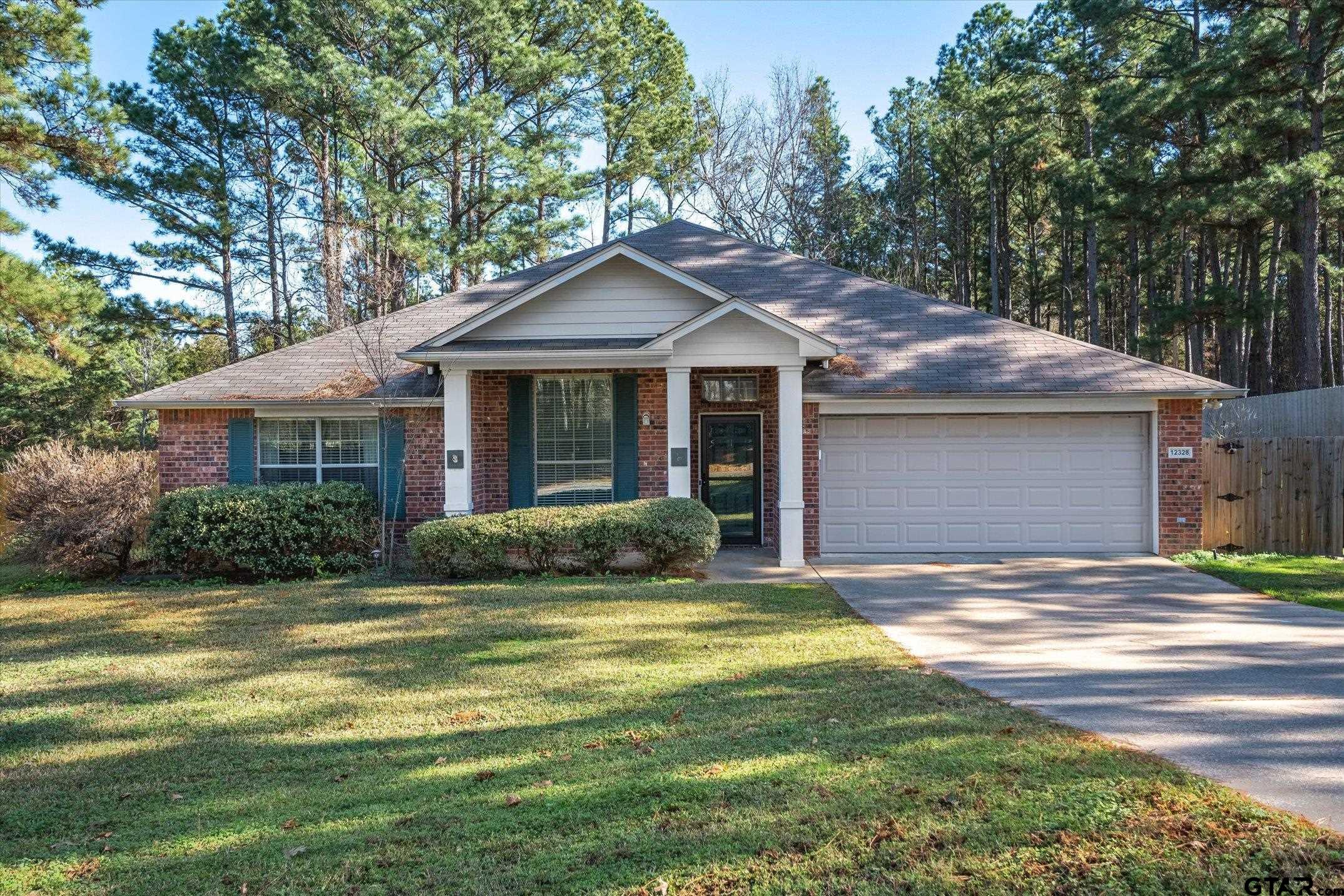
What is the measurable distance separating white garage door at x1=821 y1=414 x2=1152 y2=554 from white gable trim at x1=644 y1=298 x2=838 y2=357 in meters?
1.69

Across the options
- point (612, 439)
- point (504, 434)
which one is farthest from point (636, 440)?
point (504, 434)

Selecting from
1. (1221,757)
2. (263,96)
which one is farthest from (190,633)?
(263,96)

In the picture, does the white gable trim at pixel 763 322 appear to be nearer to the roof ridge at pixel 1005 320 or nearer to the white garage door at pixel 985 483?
the white garage door at pixel 985 483

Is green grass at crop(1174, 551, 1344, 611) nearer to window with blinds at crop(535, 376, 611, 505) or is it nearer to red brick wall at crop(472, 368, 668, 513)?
red brick wall at crop(472, 368, 668, 513)

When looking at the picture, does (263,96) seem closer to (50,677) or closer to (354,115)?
(354,115)

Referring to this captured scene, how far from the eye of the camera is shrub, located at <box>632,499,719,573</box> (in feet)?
36.6

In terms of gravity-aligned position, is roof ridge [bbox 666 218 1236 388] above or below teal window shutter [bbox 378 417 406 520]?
above

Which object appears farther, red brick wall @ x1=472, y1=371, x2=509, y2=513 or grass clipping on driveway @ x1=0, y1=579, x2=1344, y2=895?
red brick wall @ x1=472, y1=371, x2=509, y2=513

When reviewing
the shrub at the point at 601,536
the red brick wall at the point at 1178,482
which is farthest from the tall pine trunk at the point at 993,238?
the shrub at the point at 601,536

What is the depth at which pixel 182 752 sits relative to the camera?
201 inches

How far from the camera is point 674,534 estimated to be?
11148 mm

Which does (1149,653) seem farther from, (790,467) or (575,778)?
(790,467)

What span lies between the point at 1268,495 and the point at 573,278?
37.4ft

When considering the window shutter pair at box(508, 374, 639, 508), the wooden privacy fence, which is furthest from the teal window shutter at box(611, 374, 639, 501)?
the wooden privacy fence
